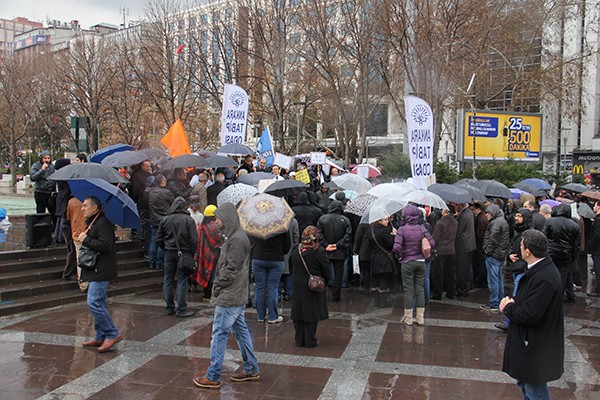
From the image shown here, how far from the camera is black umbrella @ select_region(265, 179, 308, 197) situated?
962 centimetres

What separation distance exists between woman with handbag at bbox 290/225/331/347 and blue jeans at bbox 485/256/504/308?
326 centimetres

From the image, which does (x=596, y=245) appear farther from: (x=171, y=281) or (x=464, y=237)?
(x=171, y=281)

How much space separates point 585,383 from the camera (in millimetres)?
6270

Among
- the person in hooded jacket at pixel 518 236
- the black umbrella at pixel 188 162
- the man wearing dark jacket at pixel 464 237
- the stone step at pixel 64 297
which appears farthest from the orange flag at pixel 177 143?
the person in hooded jacket at pixel 518 236

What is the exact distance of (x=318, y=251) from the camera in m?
7.32

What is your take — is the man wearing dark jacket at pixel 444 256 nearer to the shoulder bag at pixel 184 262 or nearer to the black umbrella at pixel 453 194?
the black umbrella at pixel 453 194

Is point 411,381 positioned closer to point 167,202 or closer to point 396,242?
point 396,242

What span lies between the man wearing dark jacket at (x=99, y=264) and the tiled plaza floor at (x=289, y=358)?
40 centimetres

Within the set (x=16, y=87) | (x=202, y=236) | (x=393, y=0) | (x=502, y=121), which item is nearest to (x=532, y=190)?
(x=393, y=0)

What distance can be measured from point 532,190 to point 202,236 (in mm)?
9646

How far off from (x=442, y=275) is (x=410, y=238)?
2.24 m

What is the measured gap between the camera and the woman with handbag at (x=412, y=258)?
8.37 m

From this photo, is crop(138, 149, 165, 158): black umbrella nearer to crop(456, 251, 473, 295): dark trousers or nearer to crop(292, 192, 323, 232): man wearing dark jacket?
crop(292, 192, 323, 232): man wearing dark jacket

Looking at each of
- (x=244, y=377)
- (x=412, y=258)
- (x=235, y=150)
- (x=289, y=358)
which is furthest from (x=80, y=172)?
(x=235, y=150)
